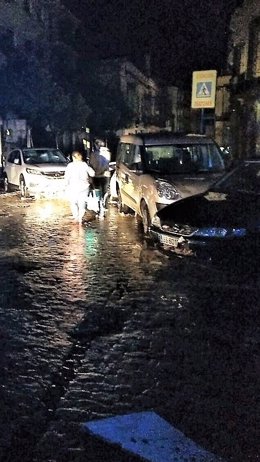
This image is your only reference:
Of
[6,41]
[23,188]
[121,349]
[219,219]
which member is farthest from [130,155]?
[6,41]

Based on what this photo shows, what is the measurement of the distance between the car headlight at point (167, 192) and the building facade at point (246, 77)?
60.8ft

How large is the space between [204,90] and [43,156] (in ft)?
18.7

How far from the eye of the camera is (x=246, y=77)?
98.5ft

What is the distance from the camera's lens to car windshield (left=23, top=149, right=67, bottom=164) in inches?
727

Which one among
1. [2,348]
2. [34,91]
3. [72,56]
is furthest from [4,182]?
[2,348]

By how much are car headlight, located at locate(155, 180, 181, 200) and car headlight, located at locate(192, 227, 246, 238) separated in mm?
2519

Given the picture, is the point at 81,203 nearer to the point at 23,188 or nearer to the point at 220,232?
the point at 220,232

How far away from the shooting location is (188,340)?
18.8ft

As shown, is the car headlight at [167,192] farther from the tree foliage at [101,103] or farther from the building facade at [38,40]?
the tree foliage at [101,103]

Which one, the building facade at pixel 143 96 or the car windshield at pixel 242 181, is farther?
the building facade at pixel 143 96

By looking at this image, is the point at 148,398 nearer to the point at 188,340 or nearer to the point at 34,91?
the point at 188,340

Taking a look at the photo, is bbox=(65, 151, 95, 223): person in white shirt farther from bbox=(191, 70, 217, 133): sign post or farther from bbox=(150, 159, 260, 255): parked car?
bbox=(191, 70, 217, 133): sign post

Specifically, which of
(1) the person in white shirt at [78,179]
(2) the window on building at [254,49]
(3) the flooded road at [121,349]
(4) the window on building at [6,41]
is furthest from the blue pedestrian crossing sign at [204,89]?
(4) the window on building at [6,41]

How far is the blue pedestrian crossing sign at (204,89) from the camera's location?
1792cm
